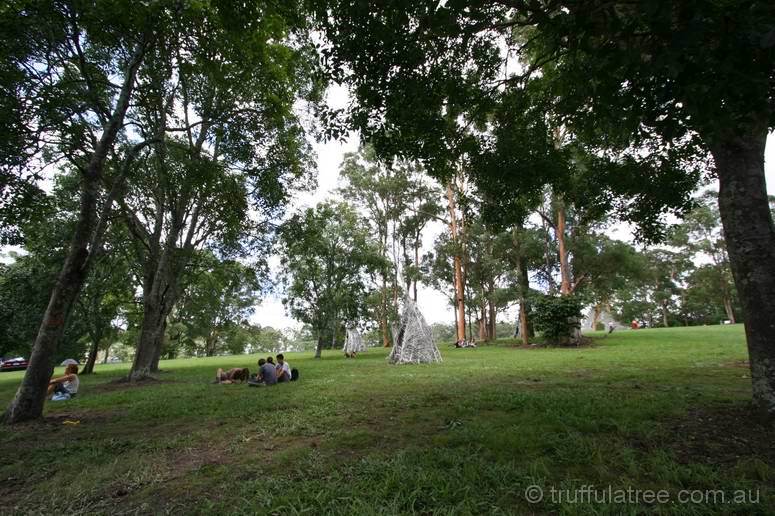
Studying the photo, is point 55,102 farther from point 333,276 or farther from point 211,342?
point 211,342

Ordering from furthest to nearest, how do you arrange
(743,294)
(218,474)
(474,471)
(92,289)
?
(92,289) → (743,294) → (218,474) → (474,471)

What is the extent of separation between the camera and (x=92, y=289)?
1866 centimetres

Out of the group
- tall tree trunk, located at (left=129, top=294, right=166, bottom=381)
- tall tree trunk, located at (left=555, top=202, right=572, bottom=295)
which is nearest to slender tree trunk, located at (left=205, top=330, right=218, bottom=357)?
tall tree trunk, located at (left=129, top=294, right=166, bottom=381)

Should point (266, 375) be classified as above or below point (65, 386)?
above

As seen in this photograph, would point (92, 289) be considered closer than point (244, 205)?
No

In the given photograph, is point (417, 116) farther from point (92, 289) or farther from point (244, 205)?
point (92, 289)

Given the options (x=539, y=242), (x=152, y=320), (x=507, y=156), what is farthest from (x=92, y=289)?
(x=539, y=242)

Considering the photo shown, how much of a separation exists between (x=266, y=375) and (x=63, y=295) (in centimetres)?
604

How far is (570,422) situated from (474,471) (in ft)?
7.66

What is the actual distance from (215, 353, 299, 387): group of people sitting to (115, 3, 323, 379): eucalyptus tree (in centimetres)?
448

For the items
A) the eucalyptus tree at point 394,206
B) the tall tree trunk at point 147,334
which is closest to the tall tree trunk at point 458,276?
the eucalyptus tree at point 394,206

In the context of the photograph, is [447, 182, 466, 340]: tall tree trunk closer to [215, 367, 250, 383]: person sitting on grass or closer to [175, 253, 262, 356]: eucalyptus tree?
[175, 253, 262, 356]: eucalyptus tree

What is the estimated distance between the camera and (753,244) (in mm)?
4832

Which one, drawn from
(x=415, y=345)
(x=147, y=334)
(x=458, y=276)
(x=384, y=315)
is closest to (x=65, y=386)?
A: (x=147, y=334)
